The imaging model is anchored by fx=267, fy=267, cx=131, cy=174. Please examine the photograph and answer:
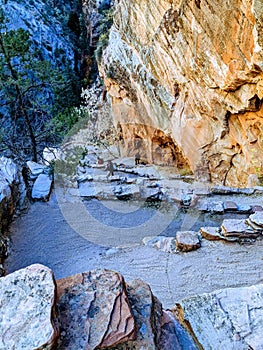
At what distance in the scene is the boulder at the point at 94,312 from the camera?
1605mm

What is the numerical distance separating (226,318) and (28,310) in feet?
4.68

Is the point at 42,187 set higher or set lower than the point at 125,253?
higher

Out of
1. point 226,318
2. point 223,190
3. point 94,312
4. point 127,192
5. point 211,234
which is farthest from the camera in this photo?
point 223,190

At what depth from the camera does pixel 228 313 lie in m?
2.05

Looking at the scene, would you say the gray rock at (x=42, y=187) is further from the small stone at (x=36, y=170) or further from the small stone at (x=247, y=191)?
the small stone at (x=247, y=191)

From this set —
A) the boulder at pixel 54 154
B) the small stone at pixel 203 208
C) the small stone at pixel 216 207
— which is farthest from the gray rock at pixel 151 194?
the boulder at pixel 54 154

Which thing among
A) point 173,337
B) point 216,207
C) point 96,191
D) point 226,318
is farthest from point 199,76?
point 173,337

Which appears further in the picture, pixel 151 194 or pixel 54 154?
pixel 54 154

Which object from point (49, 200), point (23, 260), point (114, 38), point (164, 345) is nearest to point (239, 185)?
point (49, 200)

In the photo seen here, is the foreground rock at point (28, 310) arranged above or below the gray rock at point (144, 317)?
above

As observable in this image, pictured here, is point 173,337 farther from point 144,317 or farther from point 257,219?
point 257,219

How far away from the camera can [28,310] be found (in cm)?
163

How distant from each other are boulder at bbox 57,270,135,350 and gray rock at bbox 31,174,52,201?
4.04 meters

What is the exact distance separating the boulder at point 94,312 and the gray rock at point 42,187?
159 inches
